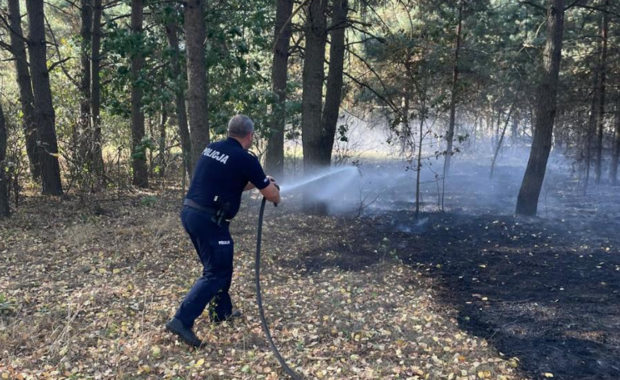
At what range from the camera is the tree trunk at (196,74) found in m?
7.54

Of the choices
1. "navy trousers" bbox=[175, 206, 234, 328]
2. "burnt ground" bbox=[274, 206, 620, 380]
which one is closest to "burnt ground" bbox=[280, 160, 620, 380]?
"burnt ground" bbox=[274, 206, 620, 380]

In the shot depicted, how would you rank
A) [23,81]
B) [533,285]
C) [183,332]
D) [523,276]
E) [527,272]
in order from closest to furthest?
[183,332] < [533,285] < [523,276] < [527,272] < [23,81]

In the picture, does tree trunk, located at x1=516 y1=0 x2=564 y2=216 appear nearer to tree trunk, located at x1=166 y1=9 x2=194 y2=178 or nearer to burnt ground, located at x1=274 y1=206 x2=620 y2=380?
burnt ground, located at x1=274 y1=206 x2=620 y2=380

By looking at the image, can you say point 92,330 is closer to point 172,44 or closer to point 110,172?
point 172,44

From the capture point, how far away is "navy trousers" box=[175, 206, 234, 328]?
4457 mm

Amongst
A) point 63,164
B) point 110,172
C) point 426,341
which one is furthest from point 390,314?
point 110,172

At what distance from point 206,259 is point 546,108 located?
874 centimetres

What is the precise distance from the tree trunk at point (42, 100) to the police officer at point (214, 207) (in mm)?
7987

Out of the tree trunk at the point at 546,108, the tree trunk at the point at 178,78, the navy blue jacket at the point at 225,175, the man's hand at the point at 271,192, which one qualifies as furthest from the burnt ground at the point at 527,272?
the tree trunk at the point at 178,78

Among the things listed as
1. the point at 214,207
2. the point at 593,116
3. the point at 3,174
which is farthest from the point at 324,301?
the point at 593,116

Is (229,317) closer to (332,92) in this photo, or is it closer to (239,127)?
(239,127)

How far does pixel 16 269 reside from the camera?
6.39 m

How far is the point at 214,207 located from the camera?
4504 millimetres

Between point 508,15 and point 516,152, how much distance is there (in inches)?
933
